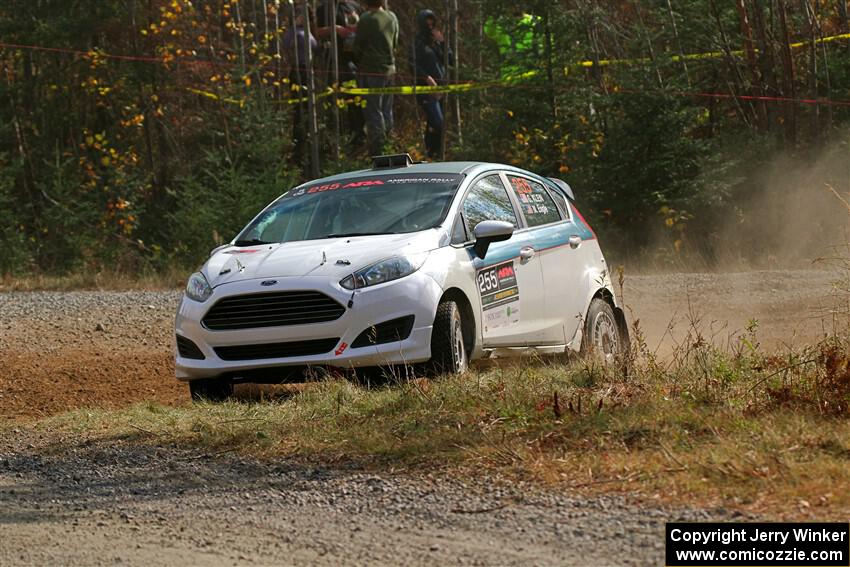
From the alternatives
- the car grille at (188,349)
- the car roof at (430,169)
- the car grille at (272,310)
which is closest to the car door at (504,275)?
the car roof at (430,169)

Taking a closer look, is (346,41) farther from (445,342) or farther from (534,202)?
(445,342)

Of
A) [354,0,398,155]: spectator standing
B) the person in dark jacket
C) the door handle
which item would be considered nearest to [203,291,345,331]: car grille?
the door handle

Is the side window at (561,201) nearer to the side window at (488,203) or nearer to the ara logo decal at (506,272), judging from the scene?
the side window at (488,203)

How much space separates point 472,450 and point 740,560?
2165 mm

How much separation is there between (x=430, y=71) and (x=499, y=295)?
1432 cm

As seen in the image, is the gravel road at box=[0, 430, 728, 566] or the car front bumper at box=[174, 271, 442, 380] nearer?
the gravel road at box=[0, 430, 728, 566]

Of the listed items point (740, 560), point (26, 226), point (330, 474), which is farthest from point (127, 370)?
point (26, 226)

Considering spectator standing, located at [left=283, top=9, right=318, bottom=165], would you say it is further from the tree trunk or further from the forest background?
the tree trunk

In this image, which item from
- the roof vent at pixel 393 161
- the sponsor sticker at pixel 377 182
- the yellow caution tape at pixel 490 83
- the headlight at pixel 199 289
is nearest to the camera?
the headlight at pixel 199 289

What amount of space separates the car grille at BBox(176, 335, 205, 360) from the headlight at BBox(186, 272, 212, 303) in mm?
304

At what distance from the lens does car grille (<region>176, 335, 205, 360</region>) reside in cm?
905

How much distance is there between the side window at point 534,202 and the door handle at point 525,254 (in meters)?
0.43

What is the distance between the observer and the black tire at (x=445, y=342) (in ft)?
28.9

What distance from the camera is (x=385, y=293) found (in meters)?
8.69
